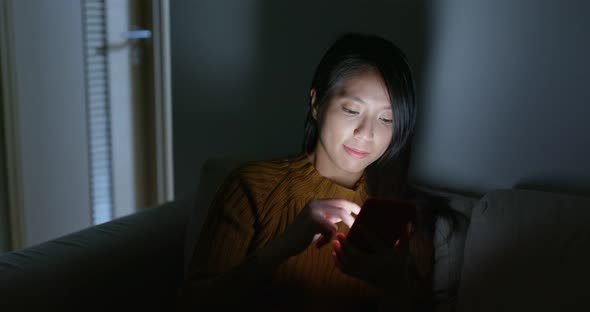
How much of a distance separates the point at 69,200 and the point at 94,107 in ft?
1.01

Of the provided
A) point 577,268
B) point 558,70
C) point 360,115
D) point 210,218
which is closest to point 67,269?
point 210,218

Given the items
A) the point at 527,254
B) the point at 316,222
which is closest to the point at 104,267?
the point at 316,222

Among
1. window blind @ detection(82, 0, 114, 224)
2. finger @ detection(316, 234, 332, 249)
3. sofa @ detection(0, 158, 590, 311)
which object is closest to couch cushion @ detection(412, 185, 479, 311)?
sofa @ detection(0, 158, 590, 311)

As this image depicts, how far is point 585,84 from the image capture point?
0.96 metres

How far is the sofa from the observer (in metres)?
0.81

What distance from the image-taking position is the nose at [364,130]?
0.85m

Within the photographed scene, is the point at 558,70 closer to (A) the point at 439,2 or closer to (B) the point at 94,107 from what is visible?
(A) the point at 439,2

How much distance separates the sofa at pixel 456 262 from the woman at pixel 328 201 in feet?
0.23

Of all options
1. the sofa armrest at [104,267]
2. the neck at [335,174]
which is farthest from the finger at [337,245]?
the sofa armrest at [104,267]

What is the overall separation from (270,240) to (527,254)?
0.40 meters

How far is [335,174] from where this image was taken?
0.92 meters

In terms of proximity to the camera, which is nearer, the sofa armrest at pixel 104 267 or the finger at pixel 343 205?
the finger at pixel 343 205

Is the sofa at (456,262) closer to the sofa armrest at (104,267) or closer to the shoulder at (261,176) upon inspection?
the sofa armrest at (104,267)

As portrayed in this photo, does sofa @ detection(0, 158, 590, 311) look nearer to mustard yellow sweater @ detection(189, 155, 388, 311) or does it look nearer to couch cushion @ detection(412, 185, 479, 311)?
couch cushion @ detection(412, 185, 479, 311)
